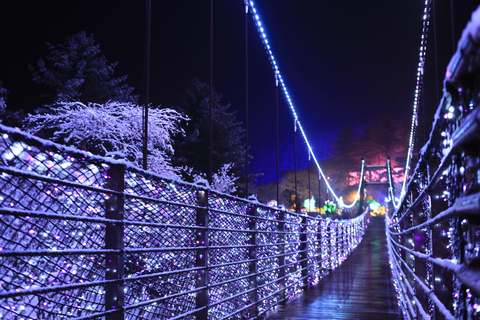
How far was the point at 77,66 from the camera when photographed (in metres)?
18.0

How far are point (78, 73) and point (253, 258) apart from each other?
1579 centimetres

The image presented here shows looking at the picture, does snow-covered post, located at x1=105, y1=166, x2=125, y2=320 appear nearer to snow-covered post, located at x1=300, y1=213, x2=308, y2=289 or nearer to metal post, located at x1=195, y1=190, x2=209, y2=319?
metal post, located at x1=195, y1=190, x2=209, y2=319

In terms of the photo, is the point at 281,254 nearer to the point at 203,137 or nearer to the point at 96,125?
the point at 96,125

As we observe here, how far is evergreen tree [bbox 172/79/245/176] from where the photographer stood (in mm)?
22531

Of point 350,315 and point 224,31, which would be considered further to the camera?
point 224,31

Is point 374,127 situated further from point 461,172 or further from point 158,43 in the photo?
point 461,172

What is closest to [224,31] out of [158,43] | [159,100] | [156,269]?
[158,43]

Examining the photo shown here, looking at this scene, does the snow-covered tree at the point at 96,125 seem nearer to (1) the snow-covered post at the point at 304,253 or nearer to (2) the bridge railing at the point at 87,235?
(1) the snow-covered post at the point at 304,253

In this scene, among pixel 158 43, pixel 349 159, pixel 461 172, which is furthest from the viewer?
pixel 349 159

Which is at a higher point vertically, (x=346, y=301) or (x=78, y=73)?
(x=78, y=73)

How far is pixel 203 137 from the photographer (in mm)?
22859

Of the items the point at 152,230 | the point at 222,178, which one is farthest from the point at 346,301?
the point at 222,178

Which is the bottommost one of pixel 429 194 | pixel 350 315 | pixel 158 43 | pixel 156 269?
pixel 350 315

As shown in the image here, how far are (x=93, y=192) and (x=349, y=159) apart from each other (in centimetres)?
6749
